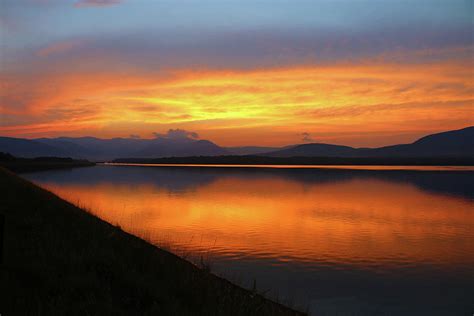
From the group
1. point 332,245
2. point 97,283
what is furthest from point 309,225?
point 97,283

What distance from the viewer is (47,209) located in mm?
19438

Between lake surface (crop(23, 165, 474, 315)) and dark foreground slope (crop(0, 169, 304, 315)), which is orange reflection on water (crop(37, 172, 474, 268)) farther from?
dark foreground slope (crop(0, 169, 304, 315))

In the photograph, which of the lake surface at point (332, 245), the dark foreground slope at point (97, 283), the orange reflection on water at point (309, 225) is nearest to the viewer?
the dark foreground slope at point (97, 283)

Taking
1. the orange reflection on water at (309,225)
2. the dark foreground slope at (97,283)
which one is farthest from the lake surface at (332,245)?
the dark foreground slope at (97,283)

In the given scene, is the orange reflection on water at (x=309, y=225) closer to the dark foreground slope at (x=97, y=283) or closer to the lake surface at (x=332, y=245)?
the lake surface at (x=332, y=245)

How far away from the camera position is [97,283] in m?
8.84

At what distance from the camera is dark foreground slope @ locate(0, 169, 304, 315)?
7609 millimetres

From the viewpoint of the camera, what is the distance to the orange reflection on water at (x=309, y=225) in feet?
63.2

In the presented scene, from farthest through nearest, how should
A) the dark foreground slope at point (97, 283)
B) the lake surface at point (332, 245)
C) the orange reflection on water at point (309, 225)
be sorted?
the orange reflection on water at point (309, 225) → the lake surface at point (332, 245) → the dark foreground slope at point (97, 283)

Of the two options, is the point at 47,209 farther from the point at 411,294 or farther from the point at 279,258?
the point at 411,294

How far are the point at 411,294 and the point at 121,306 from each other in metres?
9.83

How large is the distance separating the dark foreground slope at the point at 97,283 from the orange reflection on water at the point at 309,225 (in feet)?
23.9

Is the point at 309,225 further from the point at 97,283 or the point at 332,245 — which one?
the point at 97,283

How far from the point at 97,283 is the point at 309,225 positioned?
1941 centimetres
